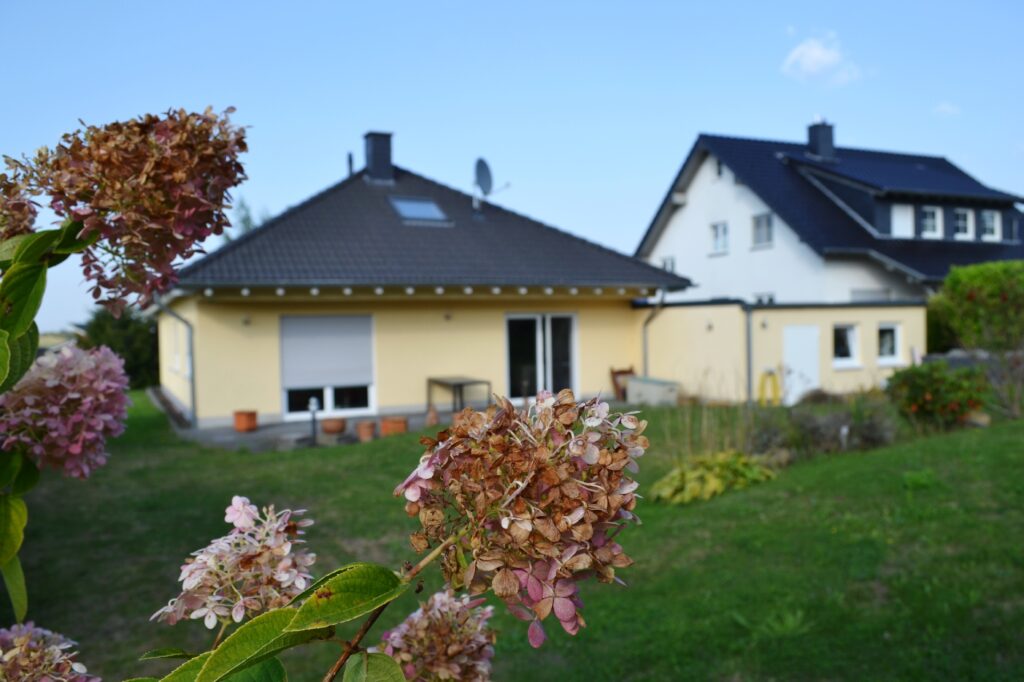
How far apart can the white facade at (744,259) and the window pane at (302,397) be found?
11353mm

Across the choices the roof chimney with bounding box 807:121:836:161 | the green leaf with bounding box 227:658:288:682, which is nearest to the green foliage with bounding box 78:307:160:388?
the roof chimney with bounding box 807:121:836:161

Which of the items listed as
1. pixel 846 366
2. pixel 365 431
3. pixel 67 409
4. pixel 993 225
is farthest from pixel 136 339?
pixel 67 409

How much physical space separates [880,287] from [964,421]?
13047mm

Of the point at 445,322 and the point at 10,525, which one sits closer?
the point at 10,525

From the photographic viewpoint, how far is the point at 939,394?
10227 millimetres

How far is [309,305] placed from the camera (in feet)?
50.4

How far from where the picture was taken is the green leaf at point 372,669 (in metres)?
0.74

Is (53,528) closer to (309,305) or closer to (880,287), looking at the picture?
(309,305)

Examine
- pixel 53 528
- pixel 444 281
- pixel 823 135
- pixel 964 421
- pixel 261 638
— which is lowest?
pixel 53 528

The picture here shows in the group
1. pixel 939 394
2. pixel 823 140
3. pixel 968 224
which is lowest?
pixel 939 394

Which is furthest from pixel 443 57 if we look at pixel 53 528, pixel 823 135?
pixel 823 135

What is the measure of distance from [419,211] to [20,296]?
17227mm

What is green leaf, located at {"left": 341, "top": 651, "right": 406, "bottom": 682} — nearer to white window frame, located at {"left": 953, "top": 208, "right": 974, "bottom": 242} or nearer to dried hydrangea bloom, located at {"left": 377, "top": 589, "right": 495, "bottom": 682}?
dried hydrangea bloom, located at {"left": 377, "top": 589, "right": 495, "bottom": 682}

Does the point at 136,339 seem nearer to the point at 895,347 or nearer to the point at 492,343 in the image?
the point at 492,343
